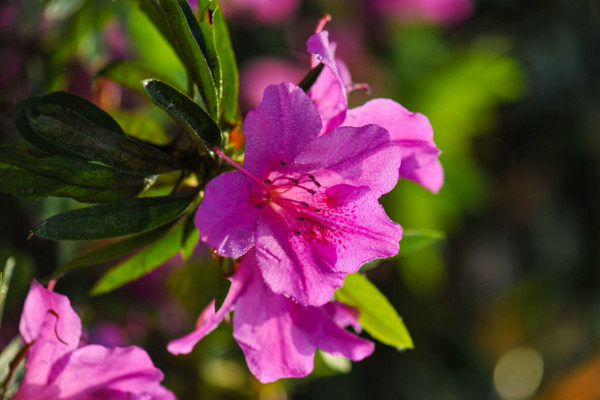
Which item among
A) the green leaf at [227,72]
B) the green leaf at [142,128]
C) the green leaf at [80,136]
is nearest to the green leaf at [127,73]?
the green leaf at [142,128]

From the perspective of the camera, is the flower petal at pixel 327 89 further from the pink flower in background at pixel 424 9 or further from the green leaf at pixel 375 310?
the pink flower in background at pixel 424 9

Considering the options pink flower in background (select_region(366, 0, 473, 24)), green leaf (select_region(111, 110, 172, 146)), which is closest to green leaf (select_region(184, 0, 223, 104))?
green leaf (select_region(111, 110, 172, 146))

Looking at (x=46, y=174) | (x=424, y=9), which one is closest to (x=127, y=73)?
(x=46, y=174)

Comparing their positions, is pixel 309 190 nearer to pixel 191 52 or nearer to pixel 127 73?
pixel 191 52

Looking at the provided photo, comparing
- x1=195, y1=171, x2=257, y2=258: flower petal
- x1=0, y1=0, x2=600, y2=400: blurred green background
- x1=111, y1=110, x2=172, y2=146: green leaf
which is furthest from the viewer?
x1=0, y1=0, x2=600, y2=400: blurred green background

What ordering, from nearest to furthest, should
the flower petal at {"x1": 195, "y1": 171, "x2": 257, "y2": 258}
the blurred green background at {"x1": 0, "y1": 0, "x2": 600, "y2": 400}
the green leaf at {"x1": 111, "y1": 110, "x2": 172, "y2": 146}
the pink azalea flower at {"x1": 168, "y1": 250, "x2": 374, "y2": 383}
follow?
the flower petal at {"x1": 195, "y1": 171, "x2": 257, "y2": 258}, the pink azalea flower at {"x1": 168, "y1": 250, "x2": 374, "y2": 383}, the green leaf at {"x1": 111, "y1": 110, "x2": 172, "y2": 146}, the blurred green background at {"x1": 0, "y1": 0, "x2": 600, "y2": 400}

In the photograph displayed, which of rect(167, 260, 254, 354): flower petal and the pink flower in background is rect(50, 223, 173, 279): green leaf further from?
the pink flower in background
